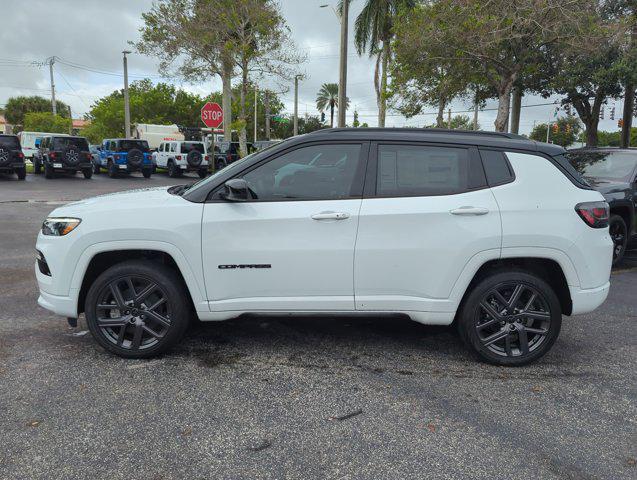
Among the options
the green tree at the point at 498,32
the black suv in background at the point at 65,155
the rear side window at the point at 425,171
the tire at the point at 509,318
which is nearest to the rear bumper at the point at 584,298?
the tire at the point at 509,318

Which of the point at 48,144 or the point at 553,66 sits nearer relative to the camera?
the point at 553,66

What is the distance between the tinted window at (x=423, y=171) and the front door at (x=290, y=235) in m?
0.18

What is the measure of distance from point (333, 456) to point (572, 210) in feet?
8.02

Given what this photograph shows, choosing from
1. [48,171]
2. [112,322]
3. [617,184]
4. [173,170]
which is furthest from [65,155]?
[617,184]

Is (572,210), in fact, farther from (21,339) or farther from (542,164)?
(21,339)

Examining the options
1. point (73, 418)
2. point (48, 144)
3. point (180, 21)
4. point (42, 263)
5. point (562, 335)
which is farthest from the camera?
point (180, 21)

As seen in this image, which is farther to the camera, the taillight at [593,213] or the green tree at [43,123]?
the green tree at [43,123]

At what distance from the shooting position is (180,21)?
80.8 ft

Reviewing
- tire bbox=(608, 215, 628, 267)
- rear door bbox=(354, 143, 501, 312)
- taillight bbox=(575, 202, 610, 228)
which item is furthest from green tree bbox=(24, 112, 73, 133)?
taillight bbox=(575, 202, 610, 228)

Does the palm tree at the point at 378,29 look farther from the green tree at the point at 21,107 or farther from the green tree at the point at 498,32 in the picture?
the green tree at the point at 21,107

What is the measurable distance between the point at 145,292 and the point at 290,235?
3.87 feet

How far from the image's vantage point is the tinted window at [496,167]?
3.71 m

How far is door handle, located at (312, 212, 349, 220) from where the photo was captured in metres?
3.57

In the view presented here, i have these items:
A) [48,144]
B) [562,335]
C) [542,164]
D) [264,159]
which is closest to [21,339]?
[264,159]
